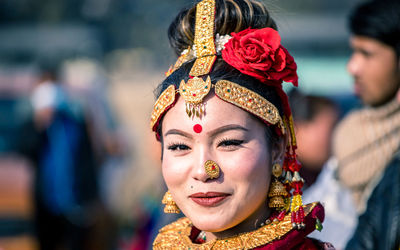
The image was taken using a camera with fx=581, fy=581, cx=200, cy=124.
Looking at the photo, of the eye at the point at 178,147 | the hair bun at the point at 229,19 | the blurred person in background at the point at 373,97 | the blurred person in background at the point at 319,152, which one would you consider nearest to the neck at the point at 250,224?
the eye at the point at 178,147

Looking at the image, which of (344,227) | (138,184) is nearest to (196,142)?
(344,227)

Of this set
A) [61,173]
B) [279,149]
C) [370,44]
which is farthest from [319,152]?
[61,173]

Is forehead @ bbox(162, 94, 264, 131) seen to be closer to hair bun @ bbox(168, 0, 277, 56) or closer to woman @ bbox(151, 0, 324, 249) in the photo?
woman @ bbox(151, 0, 324, 249)

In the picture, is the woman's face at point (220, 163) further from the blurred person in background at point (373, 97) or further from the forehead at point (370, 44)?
the forehead at point (370, 44)

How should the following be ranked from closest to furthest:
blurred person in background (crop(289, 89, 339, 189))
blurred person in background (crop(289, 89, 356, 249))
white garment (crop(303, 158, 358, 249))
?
white garment (crop(303, 158, 358, 249)) < blurred person in background (crop(289, 89, 356, 249)) < blurred person in background (crop(289, 89, 339, 189))

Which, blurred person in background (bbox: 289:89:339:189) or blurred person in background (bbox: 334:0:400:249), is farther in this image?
blurred person in background (bbox: 289:89:339:189)

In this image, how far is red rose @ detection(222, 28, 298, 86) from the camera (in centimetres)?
228

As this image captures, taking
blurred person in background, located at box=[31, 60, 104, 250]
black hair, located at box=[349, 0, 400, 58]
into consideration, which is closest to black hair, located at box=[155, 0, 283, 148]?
black hair, located at box=[349, 0, 400, 58]

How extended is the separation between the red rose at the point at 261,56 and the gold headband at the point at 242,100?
0.26 feet

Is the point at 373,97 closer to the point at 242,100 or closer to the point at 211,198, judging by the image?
the point at 242,100

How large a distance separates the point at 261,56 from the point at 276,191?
546 millimetres

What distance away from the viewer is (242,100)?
7.42ft

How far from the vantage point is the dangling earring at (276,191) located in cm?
235

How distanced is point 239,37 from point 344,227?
6.38 feet
